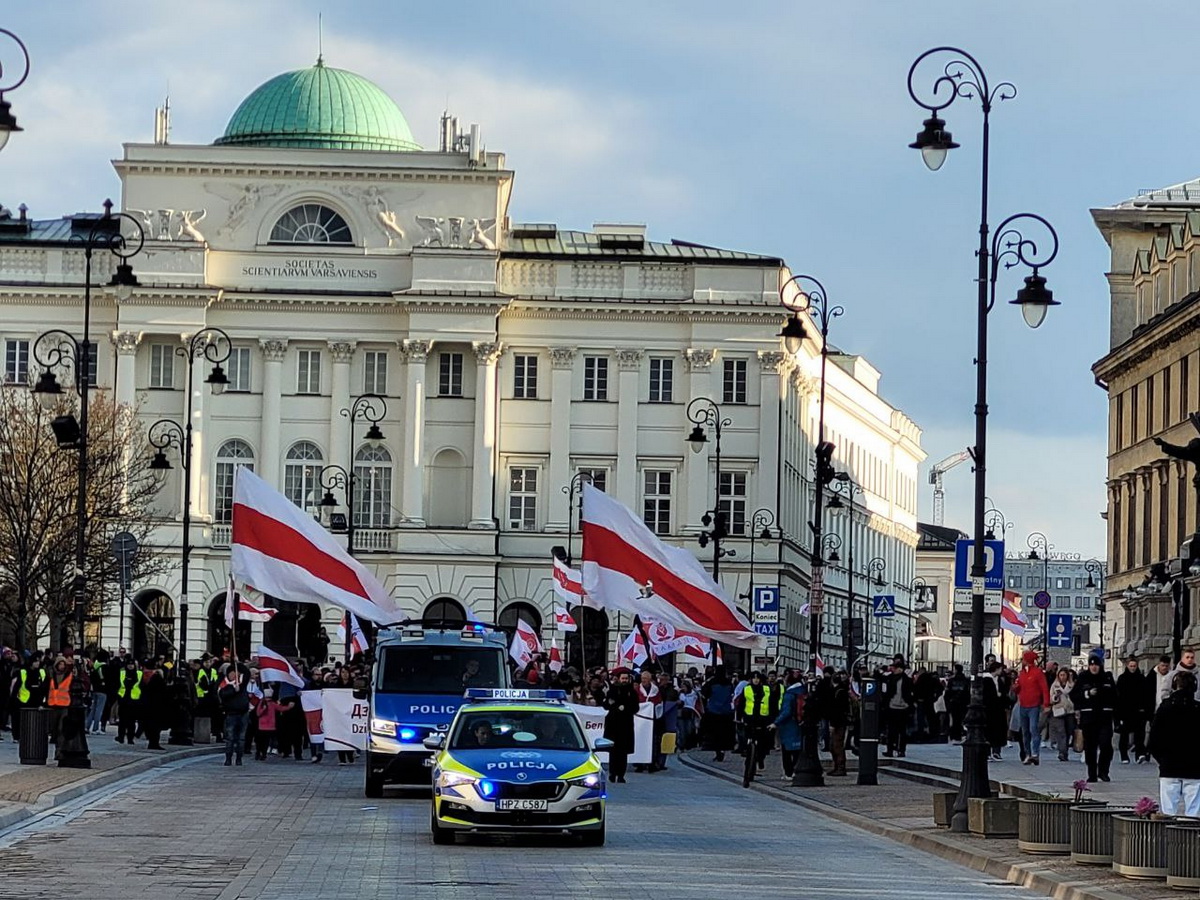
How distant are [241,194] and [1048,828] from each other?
77.3 metres

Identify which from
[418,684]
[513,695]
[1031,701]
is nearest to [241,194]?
[1031,701]

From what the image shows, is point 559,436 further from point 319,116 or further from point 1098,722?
point 1098,722

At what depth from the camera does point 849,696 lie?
4297 cm

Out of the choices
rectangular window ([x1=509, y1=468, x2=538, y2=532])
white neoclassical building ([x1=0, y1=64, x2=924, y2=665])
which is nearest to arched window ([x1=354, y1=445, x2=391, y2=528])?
white neoclassical building ([x1=0, y1=64, x2=924, y2=665])

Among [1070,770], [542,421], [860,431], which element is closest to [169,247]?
[542,421]

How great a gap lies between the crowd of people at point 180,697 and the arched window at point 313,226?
4633 centimetres

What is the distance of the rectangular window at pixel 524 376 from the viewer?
332 ft

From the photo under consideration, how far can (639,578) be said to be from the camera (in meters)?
41.5

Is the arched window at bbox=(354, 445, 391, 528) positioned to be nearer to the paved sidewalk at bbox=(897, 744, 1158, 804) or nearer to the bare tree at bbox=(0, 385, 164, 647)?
the bare tree at bbox=(0, 385, 164, 647)

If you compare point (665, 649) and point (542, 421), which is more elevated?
point (542, 421)

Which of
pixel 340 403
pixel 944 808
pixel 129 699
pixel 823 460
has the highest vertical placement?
pixel 340 403

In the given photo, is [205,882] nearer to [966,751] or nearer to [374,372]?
[966,751]

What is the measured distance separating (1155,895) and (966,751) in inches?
335

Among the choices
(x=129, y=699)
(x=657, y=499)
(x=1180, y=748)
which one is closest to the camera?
(x=1180, y=748)
